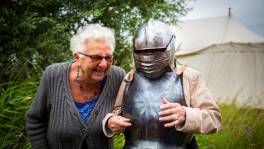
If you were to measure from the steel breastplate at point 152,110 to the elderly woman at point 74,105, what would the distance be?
271mm

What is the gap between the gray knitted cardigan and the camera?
281 centimetres

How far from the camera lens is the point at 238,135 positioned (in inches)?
218

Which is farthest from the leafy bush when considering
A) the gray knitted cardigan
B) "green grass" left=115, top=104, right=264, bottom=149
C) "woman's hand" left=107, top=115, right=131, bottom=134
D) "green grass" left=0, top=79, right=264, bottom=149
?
"green grass" left=115, top=104, right=264, bottom=149

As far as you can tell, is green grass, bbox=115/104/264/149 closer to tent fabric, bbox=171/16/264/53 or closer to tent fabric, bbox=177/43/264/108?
tent fabric, bbox=177/43/264/108

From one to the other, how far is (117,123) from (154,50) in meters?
0.40

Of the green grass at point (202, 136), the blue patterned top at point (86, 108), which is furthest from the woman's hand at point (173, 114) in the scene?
the green grass at point (202, 136)

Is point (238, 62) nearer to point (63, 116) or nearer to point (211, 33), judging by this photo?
point (211, 33)

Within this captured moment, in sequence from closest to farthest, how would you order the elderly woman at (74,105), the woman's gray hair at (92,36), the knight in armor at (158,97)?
the knight in armor at (158,97) < the woman's gray hair at (92,36) < the elderly woman at (74,105)

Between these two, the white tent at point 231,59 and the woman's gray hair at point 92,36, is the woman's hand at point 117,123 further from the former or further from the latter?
the white tent at point 231,59

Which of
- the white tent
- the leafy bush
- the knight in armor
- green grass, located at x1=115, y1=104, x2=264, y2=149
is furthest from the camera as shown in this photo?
the white tent

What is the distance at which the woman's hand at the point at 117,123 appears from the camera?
2.44 meters

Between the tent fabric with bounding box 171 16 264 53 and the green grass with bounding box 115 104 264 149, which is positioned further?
the tent fabric with bounding box 171 16 264 53

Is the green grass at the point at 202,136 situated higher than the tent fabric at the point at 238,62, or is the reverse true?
A: the green grass at the point at 202,136

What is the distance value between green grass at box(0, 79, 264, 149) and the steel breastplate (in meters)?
1.93
